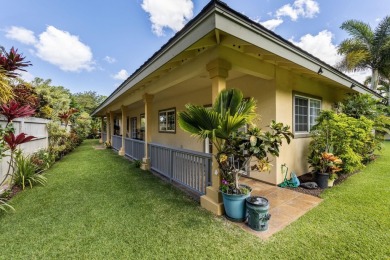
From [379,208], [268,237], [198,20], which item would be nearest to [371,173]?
[379,208]

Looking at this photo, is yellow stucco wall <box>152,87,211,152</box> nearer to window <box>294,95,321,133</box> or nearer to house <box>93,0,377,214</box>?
house <box>93,0,377,214</box>

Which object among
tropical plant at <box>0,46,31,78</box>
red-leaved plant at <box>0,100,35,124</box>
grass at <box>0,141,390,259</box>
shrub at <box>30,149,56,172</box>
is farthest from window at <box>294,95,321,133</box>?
shrub at <box>30,149,56,172</box>

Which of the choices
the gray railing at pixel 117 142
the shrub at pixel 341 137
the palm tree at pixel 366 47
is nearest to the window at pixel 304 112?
the shrub at pixel 341 137

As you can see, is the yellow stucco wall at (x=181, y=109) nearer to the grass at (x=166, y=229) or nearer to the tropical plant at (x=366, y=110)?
the grass at (x=166, y=229)

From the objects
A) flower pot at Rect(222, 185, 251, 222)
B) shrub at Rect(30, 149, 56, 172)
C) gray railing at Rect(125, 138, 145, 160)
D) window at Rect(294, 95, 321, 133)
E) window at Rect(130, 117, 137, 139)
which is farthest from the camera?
window at Rect(130, 117, 137, 139)

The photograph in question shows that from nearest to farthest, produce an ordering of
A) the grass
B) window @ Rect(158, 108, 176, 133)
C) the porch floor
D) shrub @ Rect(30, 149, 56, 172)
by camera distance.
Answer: the grass
the porch floor
shrub @ Rect(30, 149, 56, 172)
window @ Rect(158, 108, 176, 133)

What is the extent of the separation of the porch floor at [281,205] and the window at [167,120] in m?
4.75

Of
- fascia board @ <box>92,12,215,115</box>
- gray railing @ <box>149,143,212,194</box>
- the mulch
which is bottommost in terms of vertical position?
the mulch

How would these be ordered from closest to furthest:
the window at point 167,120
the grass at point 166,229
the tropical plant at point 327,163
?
the grass at point 166,229, the tropical plant at point 327,163, the window at point 167,120

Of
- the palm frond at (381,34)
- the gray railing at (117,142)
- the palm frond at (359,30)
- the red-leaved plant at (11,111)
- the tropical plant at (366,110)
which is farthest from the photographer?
the palm frond at (359,30)

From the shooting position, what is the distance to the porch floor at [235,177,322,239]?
2877mm

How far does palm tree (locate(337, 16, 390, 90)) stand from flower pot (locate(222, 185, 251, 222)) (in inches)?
661

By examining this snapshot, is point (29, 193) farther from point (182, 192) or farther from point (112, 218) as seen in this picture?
point (182, 192)

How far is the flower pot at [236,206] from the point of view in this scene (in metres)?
2.99
